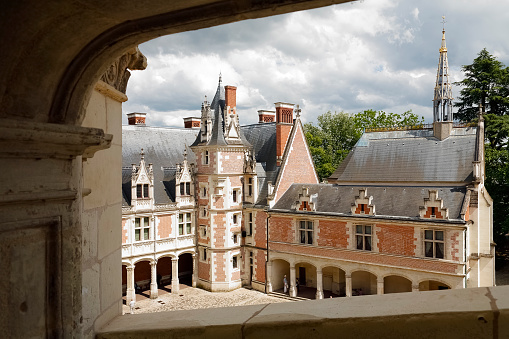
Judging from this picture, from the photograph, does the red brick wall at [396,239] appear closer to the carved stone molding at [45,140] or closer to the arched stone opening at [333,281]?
the arched stone opening at [333,281]

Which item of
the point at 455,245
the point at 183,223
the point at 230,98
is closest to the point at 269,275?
the point at 183,223

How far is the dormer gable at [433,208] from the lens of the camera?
17438 mm

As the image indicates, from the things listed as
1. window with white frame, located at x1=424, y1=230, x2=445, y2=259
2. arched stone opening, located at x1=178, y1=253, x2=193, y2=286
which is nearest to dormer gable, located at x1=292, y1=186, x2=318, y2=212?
window with white frame, located at x1=424, y1=230, x2=445, y2=259

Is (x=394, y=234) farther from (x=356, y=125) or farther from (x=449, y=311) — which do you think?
(x=356, y=125)

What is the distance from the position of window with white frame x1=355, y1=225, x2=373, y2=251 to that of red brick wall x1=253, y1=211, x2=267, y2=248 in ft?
17.3

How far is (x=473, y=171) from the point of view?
68.5 ft

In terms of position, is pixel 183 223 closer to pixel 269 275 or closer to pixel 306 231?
pixel 269 275

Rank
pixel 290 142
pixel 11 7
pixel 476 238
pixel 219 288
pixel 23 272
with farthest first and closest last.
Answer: pixel 290 142 < pixel 219 288 < pixel 476 238 < pixel 23 272 < pixel 11 7

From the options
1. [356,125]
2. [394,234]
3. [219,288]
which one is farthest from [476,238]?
[356,125]

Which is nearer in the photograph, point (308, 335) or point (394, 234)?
point (308, 335)

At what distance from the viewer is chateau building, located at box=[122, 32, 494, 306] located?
1819 centimetres

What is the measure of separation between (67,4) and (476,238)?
1984cm

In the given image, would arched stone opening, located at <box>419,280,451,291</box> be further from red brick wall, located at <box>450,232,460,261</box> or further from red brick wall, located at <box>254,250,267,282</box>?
red brick wall, located at <box>254,250,267,282</box>

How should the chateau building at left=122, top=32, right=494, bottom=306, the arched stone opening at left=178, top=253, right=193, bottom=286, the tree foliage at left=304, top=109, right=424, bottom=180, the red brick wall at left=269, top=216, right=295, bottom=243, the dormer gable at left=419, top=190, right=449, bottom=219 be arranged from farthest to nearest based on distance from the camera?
the tree foliage at left=304, top=109, right=424, bottom=180 < the arched stone opening at left=178, top=253, right=193, bottom=286 < the red brick wall at left=269, top=216, right=295, bottom=243 < the chateau building at left=122, top=32, right=494, bottom=306 < the dormer gable at left=419, top=190, right=449, bottom=219
